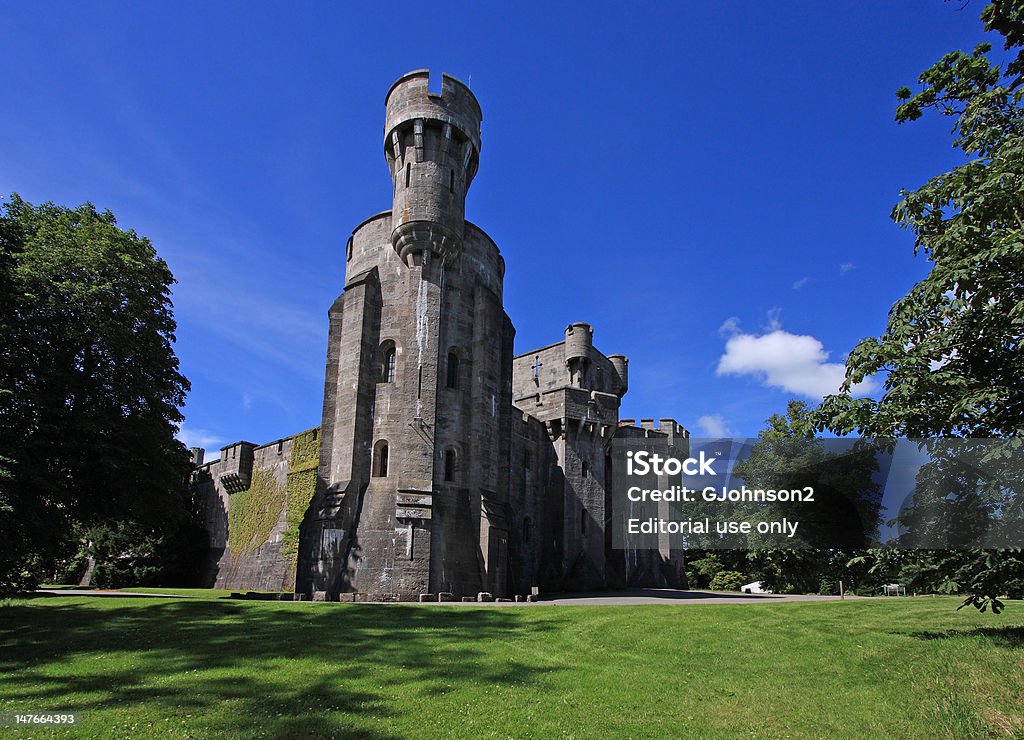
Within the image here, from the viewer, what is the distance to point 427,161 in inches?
1024

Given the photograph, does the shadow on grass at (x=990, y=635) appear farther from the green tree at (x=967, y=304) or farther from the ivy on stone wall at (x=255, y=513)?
the ivy on stone wall at (x=255, y=513)

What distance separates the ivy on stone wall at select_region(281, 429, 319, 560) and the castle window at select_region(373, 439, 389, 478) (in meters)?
7.51

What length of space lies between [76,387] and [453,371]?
1253 cm

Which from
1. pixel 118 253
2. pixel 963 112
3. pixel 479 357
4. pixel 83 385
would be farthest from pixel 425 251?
pixel 963 112

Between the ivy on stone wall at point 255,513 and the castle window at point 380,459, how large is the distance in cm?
1119

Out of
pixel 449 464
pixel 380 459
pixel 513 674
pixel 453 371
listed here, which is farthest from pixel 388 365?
pixel 513 674

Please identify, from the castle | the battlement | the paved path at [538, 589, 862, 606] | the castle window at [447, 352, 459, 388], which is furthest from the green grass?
the battlement

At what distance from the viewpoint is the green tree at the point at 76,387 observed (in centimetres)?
1678

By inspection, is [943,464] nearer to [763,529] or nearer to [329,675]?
[329,675]

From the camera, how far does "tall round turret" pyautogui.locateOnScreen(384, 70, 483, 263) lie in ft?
83.4

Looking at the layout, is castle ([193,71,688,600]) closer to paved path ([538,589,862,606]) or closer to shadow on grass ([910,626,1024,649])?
paved path ([538,589,862,606])

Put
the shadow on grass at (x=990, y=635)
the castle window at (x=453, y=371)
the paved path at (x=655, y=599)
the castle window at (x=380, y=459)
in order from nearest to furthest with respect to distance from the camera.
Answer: the shadow on grass at (x=990, y=635)
the paved path at (x=655, y=599)
the castle window at (x=380, y=459)
the castle window at (x=453, y=371)

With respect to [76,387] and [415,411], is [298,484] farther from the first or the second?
[76,387]

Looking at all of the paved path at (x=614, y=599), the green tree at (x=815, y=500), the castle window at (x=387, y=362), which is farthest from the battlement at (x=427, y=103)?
the paved path at (x=614, y=599)
